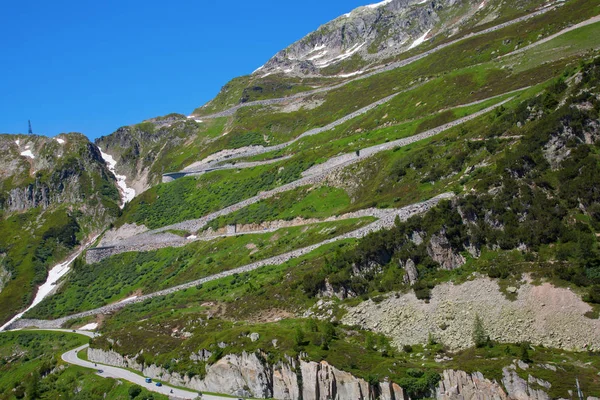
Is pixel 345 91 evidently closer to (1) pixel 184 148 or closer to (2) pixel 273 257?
(1) pixel 184 148

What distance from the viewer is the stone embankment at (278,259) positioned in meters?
58.8

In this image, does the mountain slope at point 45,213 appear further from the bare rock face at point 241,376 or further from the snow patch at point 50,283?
the bare rock face at point 241,376

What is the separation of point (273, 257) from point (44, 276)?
283 ft

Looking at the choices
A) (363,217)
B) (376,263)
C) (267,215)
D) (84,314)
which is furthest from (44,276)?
(376,263)

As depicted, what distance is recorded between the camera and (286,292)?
56.6 m

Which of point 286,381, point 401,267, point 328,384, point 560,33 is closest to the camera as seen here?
point 328,384

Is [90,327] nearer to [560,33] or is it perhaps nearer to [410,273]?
[410,273]

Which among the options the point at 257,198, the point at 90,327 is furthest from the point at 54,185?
the point at 90,327

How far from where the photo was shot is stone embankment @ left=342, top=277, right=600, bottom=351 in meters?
34.4

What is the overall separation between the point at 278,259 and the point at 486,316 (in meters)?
38.6

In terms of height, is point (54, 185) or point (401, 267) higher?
point (54, 185)

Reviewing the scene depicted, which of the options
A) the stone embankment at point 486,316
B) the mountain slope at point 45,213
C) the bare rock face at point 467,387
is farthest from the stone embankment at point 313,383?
the mountain slope at point 45,213

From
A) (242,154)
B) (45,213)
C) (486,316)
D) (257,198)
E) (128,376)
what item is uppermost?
(242,154)

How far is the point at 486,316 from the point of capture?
3834 centimetres
